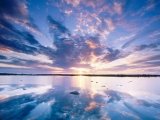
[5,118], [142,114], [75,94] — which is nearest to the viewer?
[5,118]

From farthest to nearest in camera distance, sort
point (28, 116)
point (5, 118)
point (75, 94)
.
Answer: point (75, 94), point (28, 116), point (5, 118)

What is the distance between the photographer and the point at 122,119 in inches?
572

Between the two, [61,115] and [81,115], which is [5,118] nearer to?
[61,115]

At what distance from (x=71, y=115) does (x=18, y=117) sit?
6.87 metres

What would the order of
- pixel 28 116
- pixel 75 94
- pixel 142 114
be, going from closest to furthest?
pixel 28 116
pixel 142 114
pixel 75 94

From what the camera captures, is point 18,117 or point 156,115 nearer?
point 18,117

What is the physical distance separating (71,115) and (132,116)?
8.42m

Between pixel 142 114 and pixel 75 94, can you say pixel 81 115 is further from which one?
pixel 75 94

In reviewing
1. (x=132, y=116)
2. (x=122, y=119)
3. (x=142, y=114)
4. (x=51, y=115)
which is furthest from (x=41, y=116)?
(x=142, y=114)

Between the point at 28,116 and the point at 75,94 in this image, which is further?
the point at 75,94

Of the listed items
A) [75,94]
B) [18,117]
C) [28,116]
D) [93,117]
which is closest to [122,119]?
[93,117]

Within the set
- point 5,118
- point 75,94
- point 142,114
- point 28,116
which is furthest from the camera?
point 75,94

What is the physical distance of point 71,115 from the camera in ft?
51.2

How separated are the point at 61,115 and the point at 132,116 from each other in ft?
32.1
